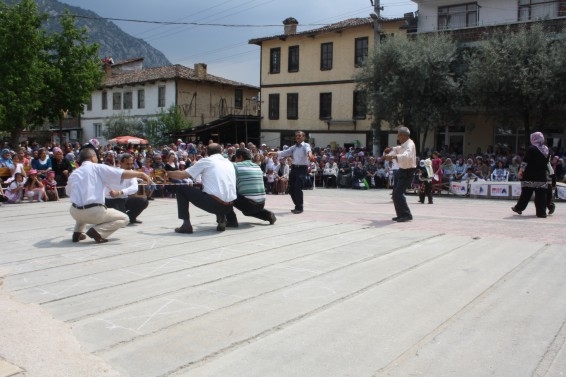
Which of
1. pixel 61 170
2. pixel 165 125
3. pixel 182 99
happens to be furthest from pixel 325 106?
pixel 61 170

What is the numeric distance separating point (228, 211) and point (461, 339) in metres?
5.35

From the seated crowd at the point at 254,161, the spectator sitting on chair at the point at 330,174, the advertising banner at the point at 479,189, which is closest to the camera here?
the seated crowd at the point at 254,161

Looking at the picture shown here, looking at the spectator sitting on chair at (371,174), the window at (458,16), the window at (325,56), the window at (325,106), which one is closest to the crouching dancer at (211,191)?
the spectator sitting on chair at (371,174)

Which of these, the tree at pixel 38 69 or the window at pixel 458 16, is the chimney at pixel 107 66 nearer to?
the tree at pixel 38 69

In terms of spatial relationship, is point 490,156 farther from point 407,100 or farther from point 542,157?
point 542,157

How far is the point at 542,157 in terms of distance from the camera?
1169 centimetres

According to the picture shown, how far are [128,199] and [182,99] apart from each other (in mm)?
40499

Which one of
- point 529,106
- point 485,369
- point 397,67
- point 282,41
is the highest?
point 282,41

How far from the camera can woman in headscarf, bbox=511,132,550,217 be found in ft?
37.7

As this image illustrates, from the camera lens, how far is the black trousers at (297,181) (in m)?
11.6

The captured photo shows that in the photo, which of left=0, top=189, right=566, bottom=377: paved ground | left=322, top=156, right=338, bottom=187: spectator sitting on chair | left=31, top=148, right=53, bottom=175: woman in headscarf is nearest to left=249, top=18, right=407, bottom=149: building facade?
left=322, top=156, right=338, bottom=187: spectator sitting on chair

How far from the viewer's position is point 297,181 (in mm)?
11680

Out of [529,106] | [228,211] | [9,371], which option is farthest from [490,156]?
[9,371]

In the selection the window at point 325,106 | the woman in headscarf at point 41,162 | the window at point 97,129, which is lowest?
the woman in headscarf at point 41,162
